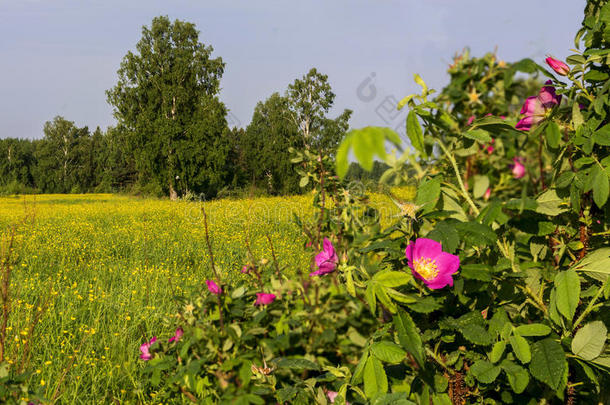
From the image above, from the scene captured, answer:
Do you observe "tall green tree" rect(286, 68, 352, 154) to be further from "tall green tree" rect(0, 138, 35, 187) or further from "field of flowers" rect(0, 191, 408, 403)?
"tall green tree" rect(0, 138, 35, 187)

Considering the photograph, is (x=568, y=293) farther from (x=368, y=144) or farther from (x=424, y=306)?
(x=368, y=144)

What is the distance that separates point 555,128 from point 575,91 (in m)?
0.22

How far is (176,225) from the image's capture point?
7562 millimetres

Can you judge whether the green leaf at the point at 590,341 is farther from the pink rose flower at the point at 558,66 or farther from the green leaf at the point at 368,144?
the green leaf at the point at 368,144

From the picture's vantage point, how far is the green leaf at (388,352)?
83cm

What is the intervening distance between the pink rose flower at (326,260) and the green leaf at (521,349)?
47cm

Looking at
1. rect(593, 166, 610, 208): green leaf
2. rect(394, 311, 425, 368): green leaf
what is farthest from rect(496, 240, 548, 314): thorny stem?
rect(394, 311, 425, 368): green leaf

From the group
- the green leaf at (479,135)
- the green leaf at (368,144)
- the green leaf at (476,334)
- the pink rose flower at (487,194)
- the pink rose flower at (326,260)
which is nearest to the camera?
the green leaf at (368,144)

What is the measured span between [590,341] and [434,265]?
0.38m

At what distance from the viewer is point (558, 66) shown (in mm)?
977

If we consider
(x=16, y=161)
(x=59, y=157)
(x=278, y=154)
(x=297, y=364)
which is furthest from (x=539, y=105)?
(x=16, y=161)

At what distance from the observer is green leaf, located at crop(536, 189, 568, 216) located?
3.06 feet

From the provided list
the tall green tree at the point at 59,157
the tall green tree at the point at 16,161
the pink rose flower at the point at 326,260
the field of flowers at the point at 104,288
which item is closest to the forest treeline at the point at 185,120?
the field of flowers at the point at 104,288

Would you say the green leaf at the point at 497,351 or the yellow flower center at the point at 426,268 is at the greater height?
the yellow flower center at the point at 426,268
